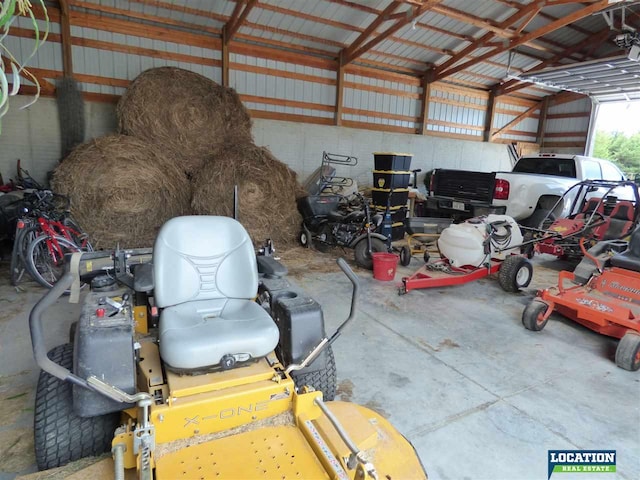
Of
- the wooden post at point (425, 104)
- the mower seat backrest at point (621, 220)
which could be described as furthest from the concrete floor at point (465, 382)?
the wooden post at point (425, 104)

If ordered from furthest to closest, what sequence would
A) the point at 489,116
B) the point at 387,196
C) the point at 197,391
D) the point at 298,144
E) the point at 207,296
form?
the point at 489,116 → the point at 298,144 → the point at 387,196 → the point at 207,296 → the point at 197,391

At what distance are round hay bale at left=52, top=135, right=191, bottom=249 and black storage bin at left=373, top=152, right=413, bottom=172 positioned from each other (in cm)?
319

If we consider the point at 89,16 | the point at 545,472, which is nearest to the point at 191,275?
the point at 545,472

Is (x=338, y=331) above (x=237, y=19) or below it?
below

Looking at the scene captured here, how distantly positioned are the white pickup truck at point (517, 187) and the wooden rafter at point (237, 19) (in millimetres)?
4350

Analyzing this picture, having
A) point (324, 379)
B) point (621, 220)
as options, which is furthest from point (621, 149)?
point (324, 379)

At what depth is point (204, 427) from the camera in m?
1.64

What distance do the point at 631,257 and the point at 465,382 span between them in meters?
2.13

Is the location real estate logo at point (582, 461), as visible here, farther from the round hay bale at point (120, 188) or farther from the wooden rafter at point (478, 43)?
the wooden rafter at point (478, 43)

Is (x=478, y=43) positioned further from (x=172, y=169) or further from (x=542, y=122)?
(x=172, y=169)

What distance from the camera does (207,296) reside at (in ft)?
7.38

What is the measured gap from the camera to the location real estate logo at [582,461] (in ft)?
6.76

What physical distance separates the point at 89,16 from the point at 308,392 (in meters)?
7.12

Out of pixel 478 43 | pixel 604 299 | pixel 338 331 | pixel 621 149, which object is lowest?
pixel 604 299
